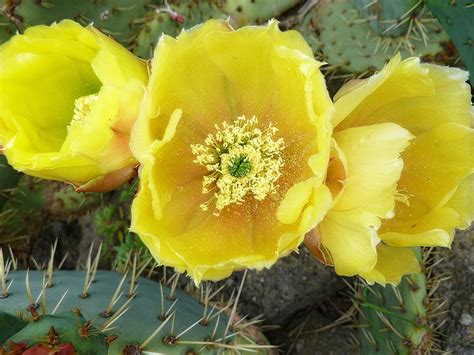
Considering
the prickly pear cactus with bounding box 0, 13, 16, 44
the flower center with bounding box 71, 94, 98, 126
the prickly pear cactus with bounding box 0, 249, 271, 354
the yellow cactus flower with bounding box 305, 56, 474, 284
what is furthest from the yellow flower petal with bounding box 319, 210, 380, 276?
the prickly pear cactus with bounding box 0, 13, 16, 44

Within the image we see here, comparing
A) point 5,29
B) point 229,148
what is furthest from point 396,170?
point 5,29

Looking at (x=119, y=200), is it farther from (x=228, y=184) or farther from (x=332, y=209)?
(x=332, y=209)

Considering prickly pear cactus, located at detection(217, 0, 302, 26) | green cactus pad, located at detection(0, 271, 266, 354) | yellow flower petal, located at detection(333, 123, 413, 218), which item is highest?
yellow flower petal, located at detection(333, 123, 413, 218)

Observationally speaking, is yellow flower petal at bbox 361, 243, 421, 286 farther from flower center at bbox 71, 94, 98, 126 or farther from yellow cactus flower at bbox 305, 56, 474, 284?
flower center at bbox 71, 94, 98, 126

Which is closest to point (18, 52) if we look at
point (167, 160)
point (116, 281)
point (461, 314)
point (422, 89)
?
point (167, 160)

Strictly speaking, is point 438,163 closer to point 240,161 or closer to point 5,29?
point 240,161
